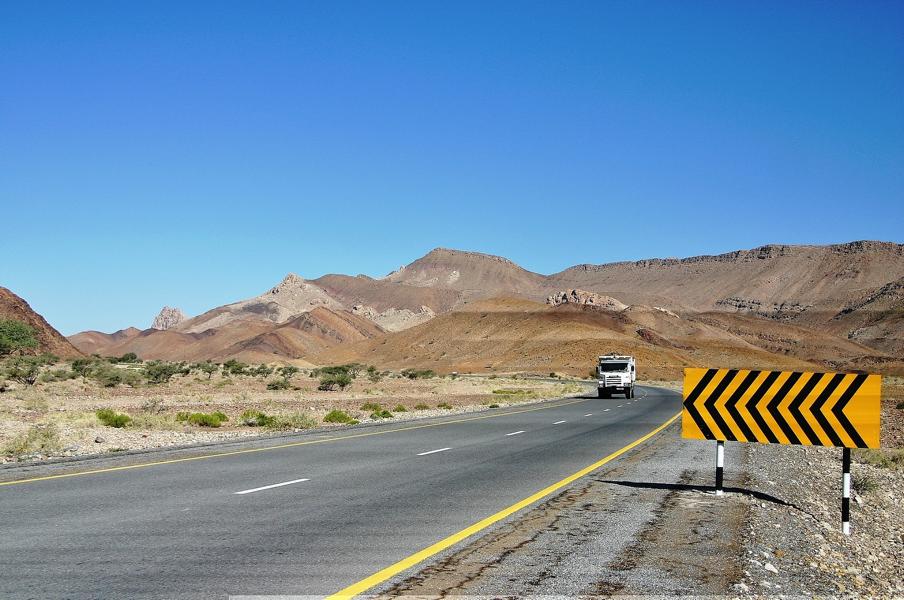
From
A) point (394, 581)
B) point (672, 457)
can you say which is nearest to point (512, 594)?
point (394, 581)

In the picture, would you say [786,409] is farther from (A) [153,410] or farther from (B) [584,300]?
(B) [584,300]

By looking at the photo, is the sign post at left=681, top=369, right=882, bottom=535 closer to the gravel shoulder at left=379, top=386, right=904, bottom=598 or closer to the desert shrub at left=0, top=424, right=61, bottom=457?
the gravel shoulder at left=379, top=386, right=904, bottom=598

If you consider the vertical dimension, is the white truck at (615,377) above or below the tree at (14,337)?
below

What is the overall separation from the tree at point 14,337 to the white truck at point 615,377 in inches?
1985

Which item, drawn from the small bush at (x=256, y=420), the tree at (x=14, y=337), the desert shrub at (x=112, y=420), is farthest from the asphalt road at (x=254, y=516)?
the tree at (x=14, y=337)

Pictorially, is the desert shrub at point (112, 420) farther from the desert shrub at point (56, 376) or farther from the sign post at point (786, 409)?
the desert shrub at point (56, 376)

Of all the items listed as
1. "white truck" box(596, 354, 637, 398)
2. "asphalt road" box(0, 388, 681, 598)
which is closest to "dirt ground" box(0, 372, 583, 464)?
"asphalt road" box(0, 388, 681, 598)

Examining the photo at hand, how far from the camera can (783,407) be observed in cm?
1179

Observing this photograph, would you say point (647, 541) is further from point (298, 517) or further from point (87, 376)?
point (87, 376)

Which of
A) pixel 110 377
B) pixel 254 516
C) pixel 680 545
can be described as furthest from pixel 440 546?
pixel 110 377

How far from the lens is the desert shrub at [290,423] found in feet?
91.5

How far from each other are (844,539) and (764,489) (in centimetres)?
302

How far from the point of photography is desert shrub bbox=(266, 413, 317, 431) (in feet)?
91.5

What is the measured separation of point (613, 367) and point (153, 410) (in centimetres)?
3187
